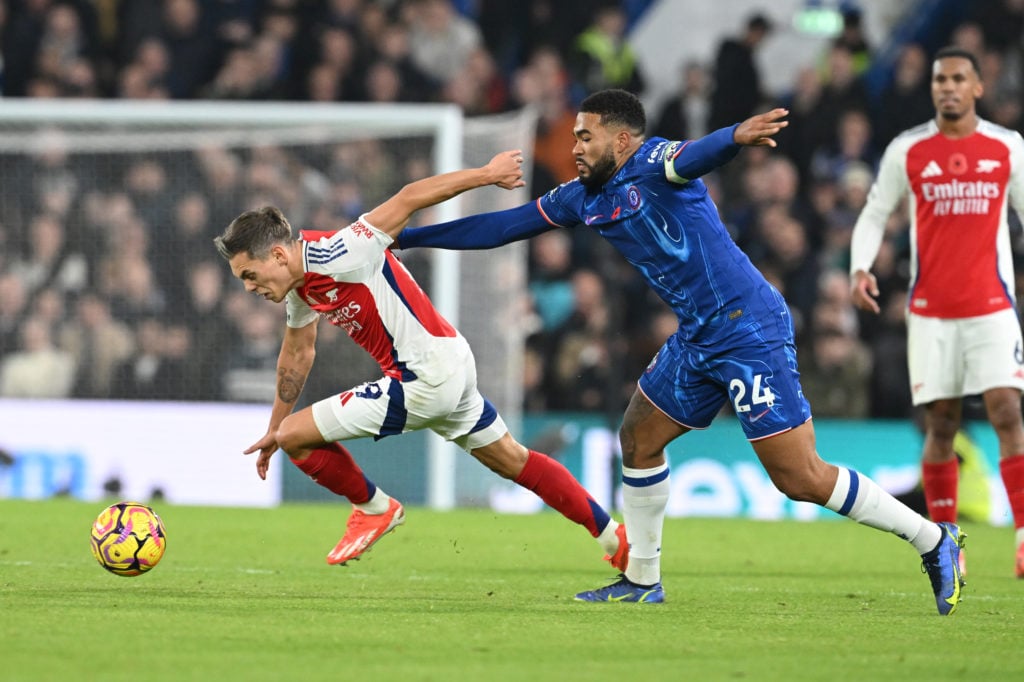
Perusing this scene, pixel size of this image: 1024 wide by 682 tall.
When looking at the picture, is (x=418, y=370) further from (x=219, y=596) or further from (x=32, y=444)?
(x=32, y=444)

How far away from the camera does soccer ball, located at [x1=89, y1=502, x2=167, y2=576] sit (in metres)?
6.92

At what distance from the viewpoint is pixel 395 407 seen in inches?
281

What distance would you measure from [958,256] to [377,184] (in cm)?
725

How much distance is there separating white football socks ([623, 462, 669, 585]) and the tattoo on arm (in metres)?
1.64

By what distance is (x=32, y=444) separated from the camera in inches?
538

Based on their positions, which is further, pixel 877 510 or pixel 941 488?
pixel 941 488

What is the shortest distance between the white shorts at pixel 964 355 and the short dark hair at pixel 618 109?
2.59 metres

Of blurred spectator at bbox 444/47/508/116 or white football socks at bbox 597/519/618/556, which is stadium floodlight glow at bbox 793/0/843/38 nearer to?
blurred spectator at bbox 444/47/508/116

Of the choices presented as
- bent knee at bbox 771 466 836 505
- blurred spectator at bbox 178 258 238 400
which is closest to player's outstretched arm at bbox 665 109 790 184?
bent knee at bbox 771 466 836 505

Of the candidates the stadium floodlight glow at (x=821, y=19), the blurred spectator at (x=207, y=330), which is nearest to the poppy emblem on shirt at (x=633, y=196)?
the blurred spectator at (x=207, y=330)

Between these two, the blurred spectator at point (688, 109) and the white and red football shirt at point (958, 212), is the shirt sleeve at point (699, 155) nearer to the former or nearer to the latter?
the white and red football shirt at point (958, 212)

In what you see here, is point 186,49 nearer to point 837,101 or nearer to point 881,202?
point 837,101

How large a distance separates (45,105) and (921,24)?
9407mm

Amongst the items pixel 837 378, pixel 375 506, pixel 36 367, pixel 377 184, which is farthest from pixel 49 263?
pixel 375 506
